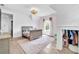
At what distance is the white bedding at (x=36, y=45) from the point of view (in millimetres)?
1514

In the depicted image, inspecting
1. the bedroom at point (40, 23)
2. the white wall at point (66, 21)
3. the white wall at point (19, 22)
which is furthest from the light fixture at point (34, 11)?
the white wall at point (66, 21)

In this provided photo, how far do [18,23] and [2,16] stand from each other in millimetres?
225

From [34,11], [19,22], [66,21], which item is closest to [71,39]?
[66,21]

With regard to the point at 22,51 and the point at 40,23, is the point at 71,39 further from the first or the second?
the point at 22,51

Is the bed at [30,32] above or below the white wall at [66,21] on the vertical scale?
below

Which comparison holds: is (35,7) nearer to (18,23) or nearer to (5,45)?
(18,23)

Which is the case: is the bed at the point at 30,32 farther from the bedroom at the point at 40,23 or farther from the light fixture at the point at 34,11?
Answer: the light fixture at the point at 34,11

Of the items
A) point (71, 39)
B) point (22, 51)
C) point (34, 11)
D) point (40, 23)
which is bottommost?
point (22, 51)

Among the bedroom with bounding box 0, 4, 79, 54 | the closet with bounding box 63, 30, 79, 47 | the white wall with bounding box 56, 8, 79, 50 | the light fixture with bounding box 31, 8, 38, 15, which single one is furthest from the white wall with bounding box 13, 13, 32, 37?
the closet with bounding box 63, 30, 79, 47

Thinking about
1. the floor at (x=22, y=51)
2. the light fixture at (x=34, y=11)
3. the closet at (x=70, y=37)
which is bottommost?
the floor at (x=22, y=51)

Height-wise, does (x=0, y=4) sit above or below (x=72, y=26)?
above

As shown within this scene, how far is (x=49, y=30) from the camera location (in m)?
1.54

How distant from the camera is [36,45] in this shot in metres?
1.53
